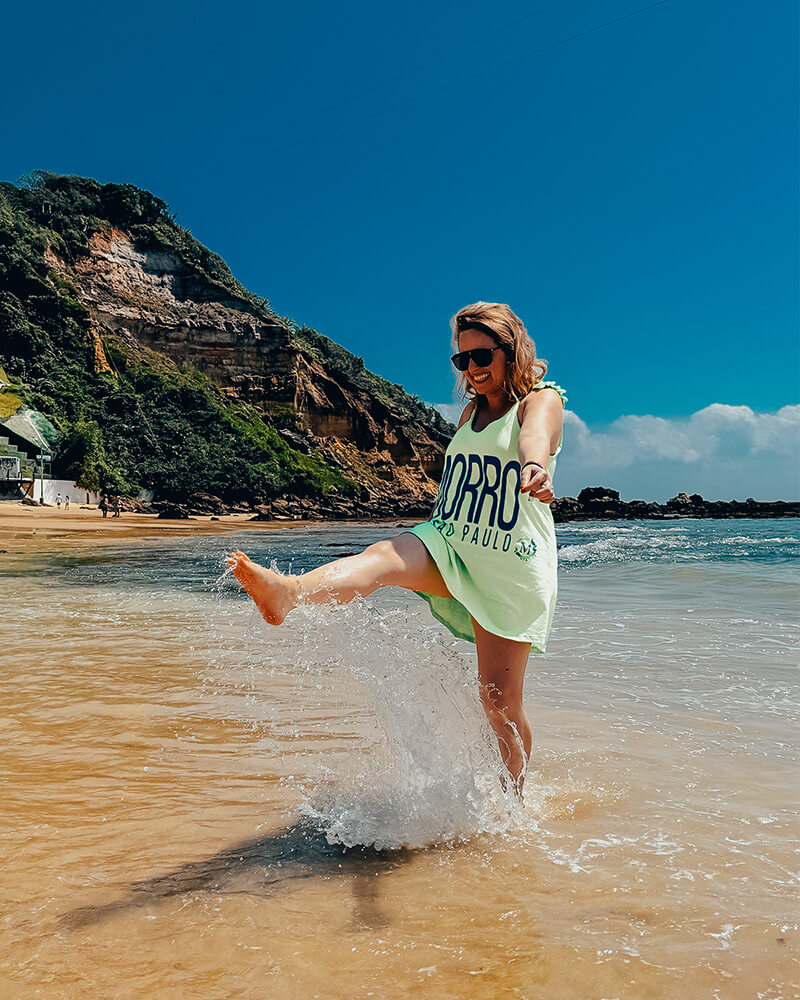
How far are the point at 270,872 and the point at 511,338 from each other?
2.02 meters

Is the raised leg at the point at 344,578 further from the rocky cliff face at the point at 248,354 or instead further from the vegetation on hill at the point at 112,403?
the rocky cliff face at the point at 248,354

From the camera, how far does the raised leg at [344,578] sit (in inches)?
85.9

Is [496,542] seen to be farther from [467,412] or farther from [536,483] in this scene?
[467,412]

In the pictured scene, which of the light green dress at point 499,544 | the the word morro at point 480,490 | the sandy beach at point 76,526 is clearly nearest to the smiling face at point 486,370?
the light green dress at point 499,544

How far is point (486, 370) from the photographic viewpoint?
109 inches

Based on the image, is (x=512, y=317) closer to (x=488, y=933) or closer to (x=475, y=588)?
(x=475, y=588)

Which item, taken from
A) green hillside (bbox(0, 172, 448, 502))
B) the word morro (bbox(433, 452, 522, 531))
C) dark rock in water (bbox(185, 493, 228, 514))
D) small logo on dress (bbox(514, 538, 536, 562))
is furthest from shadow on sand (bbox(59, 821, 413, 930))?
green hillside (bbox(0, 172, 448, 502))

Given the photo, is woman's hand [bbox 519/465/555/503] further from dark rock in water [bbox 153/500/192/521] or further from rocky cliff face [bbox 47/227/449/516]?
rocky cliff face [bbox 47/227/449/516]

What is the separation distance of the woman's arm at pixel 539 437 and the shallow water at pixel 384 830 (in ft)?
2.48

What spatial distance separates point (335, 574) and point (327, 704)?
2.15 metres

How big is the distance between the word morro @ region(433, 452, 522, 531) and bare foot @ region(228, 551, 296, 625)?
74 centimetres

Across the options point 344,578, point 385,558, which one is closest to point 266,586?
point 344,578

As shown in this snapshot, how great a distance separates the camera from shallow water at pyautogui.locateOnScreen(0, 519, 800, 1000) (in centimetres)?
175

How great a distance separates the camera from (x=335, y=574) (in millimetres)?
2355
